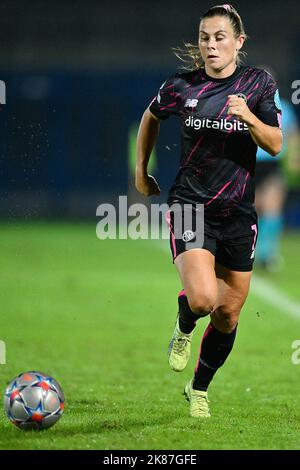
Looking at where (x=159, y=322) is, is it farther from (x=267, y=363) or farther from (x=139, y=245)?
(x=139, y=245)

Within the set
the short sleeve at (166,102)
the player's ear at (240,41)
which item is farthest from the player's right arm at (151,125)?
the player's ear at (240,41)

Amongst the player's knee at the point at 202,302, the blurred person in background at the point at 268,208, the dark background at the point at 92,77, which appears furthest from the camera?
the dark background at the point at 92,77

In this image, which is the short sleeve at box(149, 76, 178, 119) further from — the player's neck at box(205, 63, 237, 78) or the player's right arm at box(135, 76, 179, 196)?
the player's neck at box(205, 63, 237, 78)

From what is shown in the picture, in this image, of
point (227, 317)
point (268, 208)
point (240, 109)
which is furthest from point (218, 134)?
point (268, 208)

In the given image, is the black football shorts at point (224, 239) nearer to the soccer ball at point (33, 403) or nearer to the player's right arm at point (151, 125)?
the player's right arm at point (151, 125)

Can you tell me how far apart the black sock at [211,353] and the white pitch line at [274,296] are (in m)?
4.53

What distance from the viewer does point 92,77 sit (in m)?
25.5

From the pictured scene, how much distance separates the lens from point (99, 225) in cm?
2256

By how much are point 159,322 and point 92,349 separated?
5.75 ft

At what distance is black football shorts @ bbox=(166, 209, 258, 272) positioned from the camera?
5.68 m

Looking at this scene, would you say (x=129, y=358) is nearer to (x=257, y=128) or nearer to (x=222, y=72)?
(x=222, y=72)

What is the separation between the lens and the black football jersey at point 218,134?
561 centimetres

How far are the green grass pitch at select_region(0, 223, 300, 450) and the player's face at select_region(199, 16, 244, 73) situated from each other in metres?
1.99

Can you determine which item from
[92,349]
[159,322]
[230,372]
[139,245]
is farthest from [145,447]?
[139,245]
